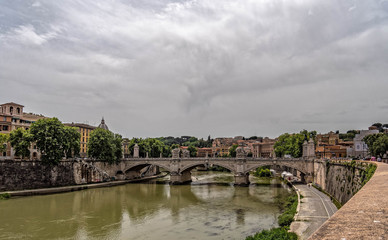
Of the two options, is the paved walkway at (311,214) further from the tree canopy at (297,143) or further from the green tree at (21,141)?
the green tree at (21,141)

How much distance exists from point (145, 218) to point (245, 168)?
1022 inches

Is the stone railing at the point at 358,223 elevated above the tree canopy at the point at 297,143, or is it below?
below

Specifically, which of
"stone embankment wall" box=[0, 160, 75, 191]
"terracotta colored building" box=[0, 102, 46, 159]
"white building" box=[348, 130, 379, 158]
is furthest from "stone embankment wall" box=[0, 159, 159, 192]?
"white building" box=[348, 130, 379, 158]

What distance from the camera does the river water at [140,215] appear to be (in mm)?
21844

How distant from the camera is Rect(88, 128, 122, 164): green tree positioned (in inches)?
2014

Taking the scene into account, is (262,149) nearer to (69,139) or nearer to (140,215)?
(69,139)

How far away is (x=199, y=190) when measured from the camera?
1767 inches

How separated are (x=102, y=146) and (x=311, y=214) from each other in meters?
38.5

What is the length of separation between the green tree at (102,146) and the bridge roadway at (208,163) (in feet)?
6.45

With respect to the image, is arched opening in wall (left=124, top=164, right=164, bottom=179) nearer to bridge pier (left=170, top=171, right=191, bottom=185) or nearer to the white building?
bridge pier (left=170, top=171, right=191, bottom=185)

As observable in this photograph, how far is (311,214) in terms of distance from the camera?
72.7 feet

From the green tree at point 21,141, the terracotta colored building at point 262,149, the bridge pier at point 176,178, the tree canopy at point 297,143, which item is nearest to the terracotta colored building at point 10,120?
the green tree at point 21,141

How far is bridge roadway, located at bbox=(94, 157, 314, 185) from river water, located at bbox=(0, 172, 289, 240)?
271 inches

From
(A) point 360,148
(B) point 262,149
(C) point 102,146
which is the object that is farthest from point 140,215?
(B) point 262,149
